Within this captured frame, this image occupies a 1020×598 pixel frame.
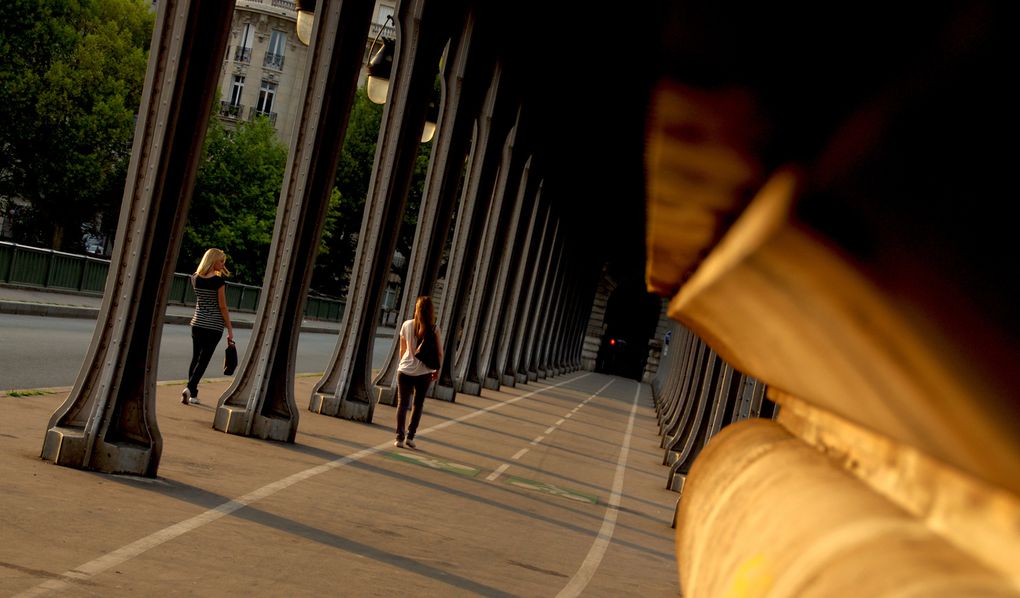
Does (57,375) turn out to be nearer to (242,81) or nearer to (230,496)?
(230,496)

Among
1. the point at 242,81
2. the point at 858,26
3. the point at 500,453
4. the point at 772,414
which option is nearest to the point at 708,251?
the point at 858,26

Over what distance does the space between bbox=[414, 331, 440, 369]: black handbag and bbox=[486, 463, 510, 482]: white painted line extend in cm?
145

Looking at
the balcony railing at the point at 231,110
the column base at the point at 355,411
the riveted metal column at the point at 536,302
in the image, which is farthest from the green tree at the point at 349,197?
the column base at the point at 355,411

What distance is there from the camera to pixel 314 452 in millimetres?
14055

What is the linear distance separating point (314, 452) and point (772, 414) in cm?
474

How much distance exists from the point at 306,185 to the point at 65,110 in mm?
46616

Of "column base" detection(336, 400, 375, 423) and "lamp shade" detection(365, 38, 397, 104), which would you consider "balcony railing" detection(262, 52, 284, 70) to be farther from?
"column base" detection(336, 400, 375, 423)

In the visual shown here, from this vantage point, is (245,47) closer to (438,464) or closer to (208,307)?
(208,307)

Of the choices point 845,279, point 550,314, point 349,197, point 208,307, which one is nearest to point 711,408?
point 208,307

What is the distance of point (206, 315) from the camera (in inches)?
632

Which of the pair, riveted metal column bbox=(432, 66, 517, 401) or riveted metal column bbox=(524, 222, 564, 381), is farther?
riveted metal column bbox=(524, 222, 564, 381)

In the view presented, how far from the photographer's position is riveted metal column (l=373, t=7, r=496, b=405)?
79.9ft

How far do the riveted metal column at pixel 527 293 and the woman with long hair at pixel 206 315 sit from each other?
84.2ft

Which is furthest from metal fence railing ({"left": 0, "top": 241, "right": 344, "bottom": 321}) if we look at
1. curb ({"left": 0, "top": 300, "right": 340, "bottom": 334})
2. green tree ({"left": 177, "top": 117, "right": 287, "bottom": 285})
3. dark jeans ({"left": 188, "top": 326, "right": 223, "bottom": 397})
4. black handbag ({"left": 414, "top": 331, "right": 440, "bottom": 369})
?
green tree ({"left": 177, "top": 117, "right": 287, "bottom": 285})
